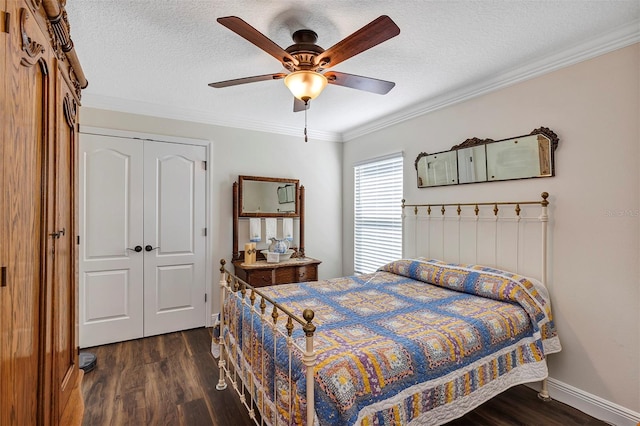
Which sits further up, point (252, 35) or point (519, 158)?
point (252, 35)

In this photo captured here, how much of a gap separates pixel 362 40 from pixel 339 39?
585 mm

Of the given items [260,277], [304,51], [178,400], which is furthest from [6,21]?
[260,277]

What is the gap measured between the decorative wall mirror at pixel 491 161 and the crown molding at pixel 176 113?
1.77 metres

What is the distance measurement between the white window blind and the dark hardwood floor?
1.87 meters

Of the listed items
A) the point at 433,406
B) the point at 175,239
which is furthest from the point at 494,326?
the point at 175,239

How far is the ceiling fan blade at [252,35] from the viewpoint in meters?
1.49

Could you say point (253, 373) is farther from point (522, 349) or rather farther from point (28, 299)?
point (522, 349)

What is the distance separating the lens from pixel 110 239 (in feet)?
10.7

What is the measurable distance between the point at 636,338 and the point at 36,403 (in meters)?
2.98

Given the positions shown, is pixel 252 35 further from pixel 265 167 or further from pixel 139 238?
pixel 139 238

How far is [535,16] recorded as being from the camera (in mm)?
1907

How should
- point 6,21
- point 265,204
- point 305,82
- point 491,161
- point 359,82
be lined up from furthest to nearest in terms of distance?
1. point 265,204
2. point 491,161
3. point 359,82
4. point 305,82
5. point 6,21

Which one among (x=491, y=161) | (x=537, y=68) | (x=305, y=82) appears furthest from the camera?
(x=491, y=161)

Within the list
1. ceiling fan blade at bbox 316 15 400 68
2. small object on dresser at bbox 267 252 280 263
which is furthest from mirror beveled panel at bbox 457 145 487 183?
small object on dresser at bbox 267 252 280 263
